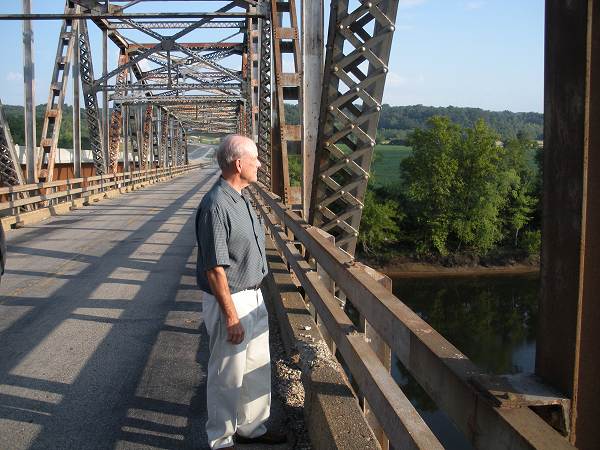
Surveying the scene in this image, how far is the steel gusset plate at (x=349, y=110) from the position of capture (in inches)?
211

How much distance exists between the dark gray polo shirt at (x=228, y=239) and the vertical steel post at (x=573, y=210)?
205cm

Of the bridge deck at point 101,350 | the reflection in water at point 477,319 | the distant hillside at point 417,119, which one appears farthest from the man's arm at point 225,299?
the distant hillside at point 417,119

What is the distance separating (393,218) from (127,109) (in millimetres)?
32909

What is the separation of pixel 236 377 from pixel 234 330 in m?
0.32

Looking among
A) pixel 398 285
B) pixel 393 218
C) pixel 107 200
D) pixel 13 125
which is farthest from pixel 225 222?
pixel 13 125

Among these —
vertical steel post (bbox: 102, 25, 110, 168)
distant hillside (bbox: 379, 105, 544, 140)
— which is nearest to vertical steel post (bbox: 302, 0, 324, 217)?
vertical steel post (bbox: 102, 25, 110, 168)

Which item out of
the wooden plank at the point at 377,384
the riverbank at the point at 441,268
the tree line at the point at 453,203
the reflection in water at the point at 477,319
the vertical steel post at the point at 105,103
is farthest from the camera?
the tree line at the point at 453,203

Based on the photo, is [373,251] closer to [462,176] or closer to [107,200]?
[462,176]

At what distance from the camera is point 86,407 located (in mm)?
4660

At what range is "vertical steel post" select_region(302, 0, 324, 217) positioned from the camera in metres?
6.97

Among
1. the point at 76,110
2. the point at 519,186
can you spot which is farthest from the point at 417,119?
the point at 76,110

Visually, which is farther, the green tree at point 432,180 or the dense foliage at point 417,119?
the dense foliage at point 417,119

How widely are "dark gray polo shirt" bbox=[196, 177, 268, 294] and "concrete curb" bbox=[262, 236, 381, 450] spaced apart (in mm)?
737

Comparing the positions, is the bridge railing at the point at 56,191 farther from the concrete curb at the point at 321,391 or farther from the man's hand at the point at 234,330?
the man's hand at the point at 234,330
